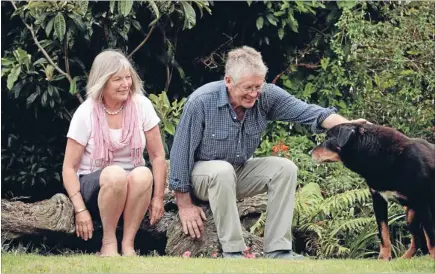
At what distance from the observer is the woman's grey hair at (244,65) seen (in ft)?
23.4

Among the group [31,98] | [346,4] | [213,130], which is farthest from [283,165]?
[346,4]

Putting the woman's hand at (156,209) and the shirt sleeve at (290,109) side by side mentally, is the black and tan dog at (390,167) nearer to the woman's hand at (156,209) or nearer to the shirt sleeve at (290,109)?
the shirt sleeve at (290,109)

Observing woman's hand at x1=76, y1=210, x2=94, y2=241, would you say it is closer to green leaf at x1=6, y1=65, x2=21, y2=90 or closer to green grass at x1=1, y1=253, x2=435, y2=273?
green grass at x1=1, y1=253, x2=435, y2=273

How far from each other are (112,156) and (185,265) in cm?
137

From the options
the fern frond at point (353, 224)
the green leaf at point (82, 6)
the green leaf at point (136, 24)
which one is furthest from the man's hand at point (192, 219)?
the green leaf at point (136, 24)

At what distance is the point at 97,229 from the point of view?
7.83 m

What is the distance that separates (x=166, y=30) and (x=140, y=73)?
1.84ft

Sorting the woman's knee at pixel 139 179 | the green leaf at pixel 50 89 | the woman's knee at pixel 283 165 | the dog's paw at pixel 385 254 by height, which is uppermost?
the green leaf at pixel 50 89

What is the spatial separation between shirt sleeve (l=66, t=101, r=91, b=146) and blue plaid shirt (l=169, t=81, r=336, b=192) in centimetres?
71

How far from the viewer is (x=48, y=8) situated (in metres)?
8.86

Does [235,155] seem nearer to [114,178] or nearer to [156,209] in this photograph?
[156,209]

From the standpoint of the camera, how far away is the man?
7137mm

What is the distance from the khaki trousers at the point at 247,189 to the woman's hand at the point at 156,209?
33 cm

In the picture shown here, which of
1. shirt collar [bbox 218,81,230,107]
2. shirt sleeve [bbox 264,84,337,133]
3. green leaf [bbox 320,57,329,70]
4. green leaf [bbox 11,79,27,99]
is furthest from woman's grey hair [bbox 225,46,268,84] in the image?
green leaf [bbox 320,57,329,70]
